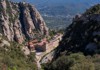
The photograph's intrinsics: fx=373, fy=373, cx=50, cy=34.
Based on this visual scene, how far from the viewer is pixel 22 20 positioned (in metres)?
165

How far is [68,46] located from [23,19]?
365 ft

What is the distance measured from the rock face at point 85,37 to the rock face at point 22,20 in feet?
306

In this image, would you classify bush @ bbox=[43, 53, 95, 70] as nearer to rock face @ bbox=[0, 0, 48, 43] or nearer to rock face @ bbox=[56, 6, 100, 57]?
rock face @ bbox=[56, 6, 100, 57]

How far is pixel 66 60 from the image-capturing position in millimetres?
43469

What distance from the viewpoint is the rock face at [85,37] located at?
47.6 metres

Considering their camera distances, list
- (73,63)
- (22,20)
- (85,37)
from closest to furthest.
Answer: (73,63) < (85,37) < (22,20)

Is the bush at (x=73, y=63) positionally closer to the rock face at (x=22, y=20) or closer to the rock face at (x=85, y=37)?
the rock face at (x=85, y=37)

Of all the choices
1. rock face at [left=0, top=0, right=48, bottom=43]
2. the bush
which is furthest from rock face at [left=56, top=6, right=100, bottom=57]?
rock face at [left=0, top=0, right=48, bottom=43]

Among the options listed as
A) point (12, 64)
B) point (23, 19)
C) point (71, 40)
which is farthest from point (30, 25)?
point (12, 64)

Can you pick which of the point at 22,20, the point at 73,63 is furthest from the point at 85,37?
the point at 22,20

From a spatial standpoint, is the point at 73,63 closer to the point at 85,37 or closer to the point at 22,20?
the point at 85,37

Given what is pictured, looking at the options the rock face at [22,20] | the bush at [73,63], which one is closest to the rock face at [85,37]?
the bush at [73,63]

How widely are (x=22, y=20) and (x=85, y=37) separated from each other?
114978mm

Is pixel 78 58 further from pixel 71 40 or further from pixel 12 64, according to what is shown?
pixel 71 40
